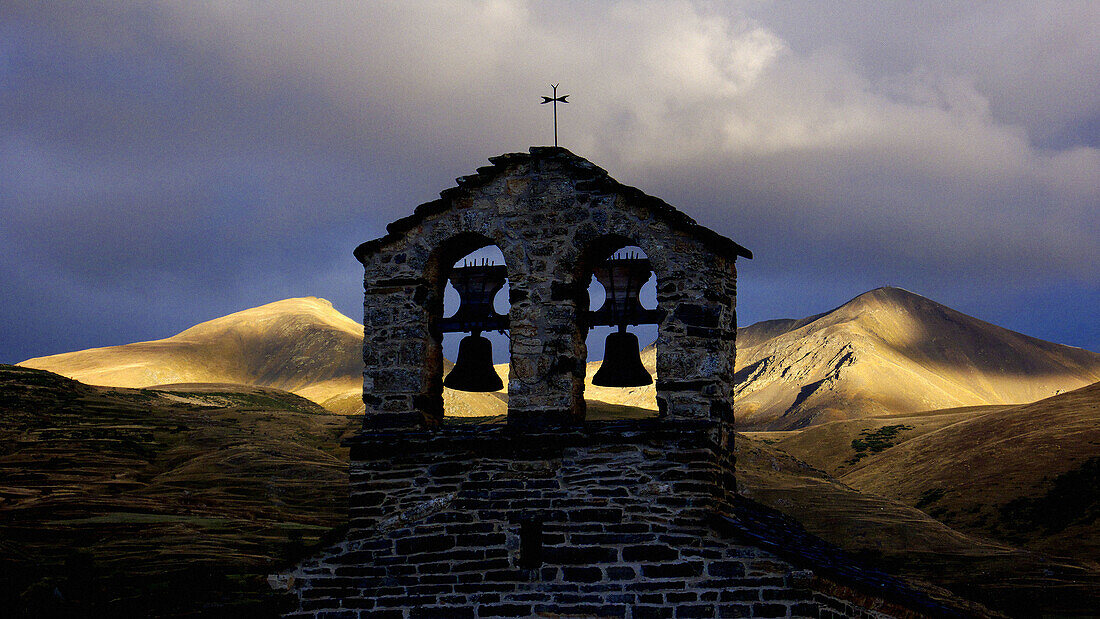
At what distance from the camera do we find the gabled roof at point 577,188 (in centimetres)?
992

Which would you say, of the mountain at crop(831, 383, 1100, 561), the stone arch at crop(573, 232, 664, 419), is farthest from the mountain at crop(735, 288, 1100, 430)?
the stone arch at crop(573, 232, 664, 419)

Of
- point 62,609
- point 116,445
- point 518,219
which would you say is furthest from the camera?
point 116,445

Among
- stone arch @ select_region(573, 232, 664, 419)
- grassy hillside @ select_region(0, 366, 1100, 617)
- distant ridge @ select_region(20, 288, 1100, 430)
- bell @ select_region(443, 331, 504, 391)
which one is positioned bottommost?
grassy hillside @ select_region(0, 366, 1100, 617)

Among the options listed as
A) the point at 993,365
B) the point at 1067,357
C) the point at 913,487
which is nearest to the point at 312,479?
the point at 913,487

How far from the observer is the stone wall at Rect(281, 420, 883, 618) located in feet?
29.4

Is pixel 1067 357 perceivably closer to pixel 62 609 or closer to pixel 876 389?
pixel 876 389

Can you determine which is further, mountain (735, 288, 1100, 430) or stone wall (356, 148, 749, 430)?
mountain (735, 288, 1100, 430)

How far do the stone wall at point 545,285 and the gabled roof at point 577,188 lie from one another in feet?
0.04

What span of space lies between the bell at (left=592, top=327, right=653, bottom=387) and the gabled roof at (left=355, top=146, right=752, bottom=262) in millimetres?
1891

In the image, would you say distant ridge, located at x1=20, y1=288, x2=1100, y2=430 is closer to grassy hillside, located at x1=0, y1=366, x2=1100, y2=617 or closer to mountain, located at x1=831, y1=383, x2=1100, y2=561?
mountain, located at x1=831, y1=383, x2=1100, y2=561

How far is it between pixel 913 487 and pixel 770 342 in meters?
49.5

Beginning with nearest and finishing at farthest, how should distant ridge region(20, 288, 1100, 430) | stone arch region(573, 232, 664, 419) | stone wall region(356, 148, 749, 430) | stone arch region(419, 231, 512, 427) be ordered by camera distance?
1. stone wall region(356, 148, 749, 430)
2. stone arch region(573, 232, 664, 419)
3. stone arch region(419, 231, 512, 427)
4. distant ridge region(20, 288, 1100, 430)

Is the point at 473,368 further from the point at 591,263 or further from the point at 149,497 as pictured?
the point at 149,497

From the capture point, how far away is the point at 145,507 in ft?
77.2
